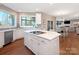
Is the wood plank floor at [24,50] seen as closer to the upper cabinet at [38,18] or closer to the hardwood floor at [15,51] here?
the hardwood floor at [15,51]

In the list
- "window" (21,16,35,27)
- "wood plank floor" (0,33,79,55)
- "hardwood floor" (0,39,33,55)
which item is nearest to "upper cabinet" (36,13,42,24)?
"window" (21,16,35,27)

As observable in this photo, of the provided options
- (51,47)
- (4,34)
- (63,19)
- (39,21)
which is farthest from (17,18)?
(51,47)

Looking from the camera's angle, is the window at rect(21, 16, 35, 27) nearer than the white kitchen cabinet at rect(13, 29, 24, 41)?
No

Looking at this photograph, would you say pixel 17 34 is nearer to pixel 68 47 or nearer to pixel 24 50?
pixel 24 50

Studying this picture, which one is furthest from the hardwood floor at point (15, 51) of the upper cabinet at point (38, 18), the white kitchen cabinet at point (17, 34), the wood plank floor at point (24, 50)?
the upper cabinet at point (38, 18)

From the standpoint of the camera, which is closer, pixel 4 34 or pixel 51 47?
pixel 51 47

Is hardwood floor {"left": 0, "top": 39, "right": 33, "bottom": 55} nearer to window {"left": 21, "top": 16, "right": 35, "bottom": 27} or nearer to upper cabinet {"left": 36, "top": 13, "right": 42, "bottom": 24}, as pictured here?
window {"left": 21, "top": 16, "right": 35, "bottom": 27}

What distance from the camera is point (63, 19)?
439cm

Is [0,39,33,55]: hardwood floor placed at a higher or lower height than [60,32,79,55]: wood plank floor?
lower

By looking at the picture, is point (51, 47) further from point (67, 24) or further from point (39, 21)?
point (39, 21)

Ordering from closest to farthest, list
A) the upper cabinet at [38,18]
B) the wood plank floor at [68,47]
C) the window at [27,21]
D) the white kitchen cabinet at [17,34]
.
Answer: the wood plank floor at [68,47], the white kitchen cabinet at [17,34], the upper cabinet at [38,18], the window at [27,21]


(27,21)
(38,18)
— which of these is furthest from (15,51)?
(38,18)
